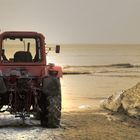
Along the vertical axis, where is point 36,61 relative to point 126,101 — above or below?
above

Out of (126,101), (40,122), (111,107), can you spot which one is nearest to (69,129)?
(40,122)

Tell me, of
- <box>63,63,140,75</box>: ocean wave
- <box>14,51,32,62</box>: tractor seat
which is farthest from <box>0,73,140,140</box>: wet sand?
<box>63,63,140,75</box>: ocean wave

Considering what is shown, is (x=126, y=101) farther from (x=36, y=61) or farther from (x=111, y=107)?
(x=36, y=61)

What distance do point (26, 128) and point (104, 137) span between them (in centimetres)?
185

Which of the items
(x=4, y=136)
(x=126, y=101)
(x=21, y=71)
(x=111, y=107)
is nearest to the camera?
(x=4, y=136)

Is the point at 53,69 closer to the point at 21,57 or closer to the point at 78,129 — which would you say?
the point at 21,57

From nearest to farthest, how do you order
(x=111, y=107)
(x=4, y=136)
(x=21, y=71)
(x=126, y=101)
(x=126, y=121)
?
Result: (x=4, y=136), (x=21, y=71), (x=126, y=121), (x=126, y=101), (x=111, y=107)

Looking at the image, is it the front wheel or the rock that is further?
the rock

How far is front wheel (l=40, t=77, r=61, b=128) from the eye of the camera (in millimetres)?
12117

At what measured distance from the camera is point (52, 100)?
12203mm

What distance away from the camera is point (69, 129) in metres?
11.7

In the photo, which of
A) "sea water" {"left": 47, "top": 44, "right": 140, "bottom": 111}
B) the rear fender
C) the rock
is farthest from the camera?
"sea water" {"left": 47, "top": 44, "right": 140, "bottom": 111}

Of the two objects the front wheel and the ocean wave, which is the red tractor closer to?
the front wheel

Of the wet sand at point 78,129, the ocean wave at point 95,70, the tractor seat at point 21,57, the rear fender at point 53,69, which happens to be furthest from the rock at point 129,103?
the ocean wave at point 95,70
